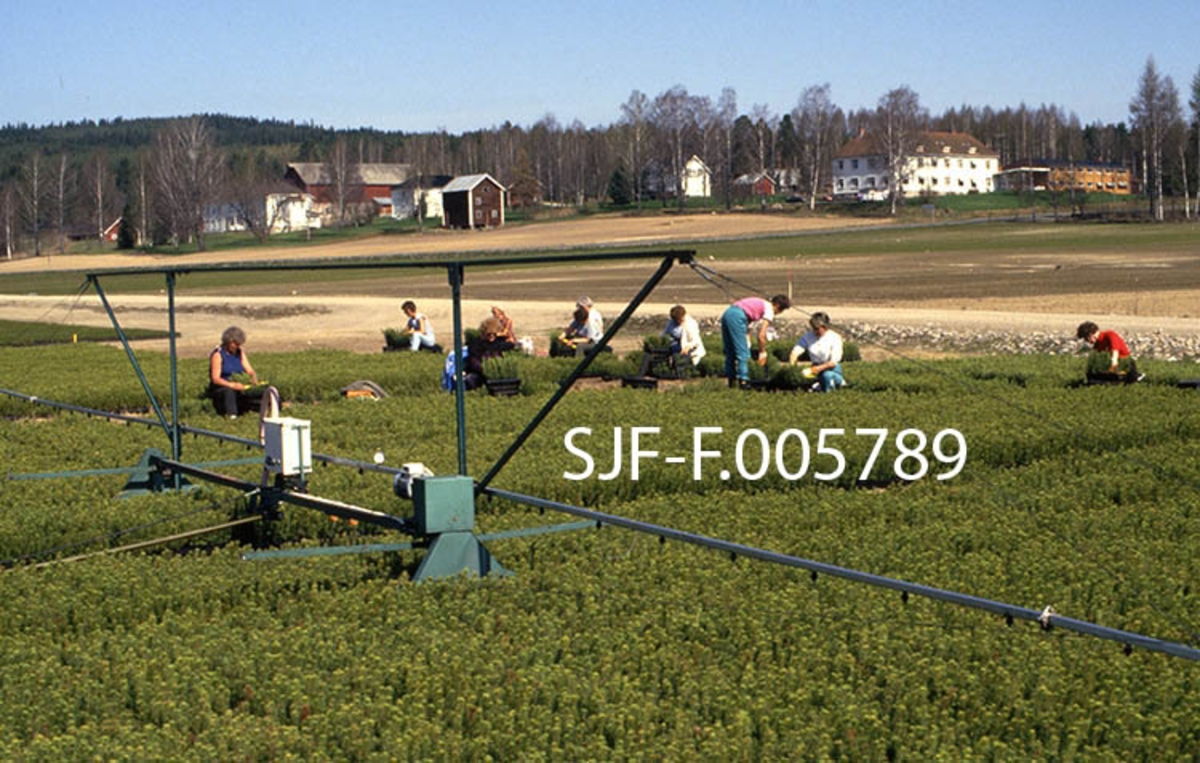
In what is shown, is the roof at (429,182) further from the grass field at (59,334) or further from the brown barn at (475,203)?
the grass field at (59,334)

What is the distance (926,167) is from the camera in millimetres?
153875

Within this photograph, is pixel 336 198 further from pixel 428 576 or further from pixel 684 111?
pixel 428 576

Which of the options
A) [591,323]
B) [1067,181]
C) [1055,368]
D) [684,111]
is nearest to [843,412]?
[1055,368]

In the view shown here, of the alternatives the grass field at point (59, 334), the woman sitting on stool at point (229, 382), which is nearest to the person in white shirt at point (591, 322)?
the woman sitting on stool at point (229, 382)

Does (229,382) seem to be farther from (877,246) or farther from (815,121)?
(815,121)

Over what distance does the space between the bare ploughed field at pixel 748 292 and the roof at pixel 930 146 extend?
73.8m

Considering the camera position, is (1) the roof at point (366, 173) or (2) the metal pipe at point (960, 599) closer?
(2) the metal pipe at point (960, 599)

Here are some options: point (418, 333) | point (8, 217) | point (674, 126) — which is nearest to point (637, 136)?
point (674, 126)

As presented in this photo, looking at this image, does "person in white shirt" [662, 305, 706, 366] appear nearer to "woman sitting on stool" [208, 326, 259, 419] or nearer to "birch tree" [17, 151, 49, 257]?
"woman sitting on stool" [208, 326, 259, 419]

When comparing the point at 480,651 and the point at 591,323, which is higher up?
the point at 591,323

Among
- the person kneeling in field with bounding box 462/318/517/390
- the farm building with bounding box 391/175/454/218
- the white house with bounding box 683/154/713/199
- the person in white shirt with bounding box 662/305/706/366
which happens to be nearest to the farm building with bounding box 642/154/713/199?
the white house with bounding box 683/154/713/199

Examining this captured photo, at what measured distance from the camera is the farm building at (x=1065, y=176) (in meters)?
152

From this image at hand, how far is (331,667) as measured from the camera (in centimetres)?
758

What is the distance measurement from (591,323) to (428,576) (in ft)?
51.0
